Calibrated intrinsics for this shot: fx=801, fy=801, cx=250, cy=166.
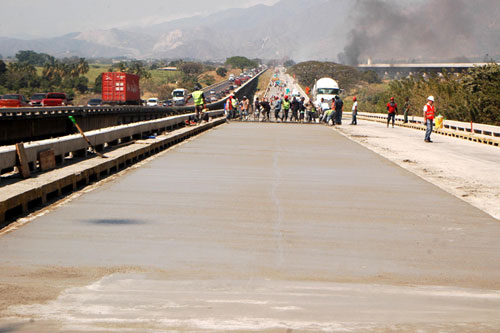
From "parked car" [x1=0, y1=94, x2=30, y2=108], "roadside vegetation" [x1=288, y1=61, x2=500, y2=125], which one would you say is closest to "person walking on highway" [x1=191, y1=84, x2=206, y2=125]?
"parked car" [x1=0, y1=94, x2=30, y2=108]

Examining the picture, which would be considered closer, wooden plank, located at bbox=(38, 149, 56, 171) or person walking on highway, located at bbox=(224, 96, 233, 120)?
wooden plank, located at bbox=(38, 149, 56, 171)

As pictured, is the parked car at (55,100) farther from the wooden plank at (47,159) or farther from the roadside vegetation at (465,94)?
the wooden plank at (47,159)

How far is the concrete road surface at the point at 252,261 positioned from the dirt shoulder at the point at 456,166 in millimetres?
808

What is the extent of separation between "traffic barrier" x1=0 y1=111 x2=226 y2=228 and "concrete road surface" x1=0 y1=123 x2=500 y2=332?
495 millimetres

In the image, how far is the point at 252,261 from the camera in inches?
369

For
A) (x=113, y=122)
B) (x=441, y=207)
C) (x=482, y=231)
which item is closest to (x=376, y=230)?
(x=482, y=231)

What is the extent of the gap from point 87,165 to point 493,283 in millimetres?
11188

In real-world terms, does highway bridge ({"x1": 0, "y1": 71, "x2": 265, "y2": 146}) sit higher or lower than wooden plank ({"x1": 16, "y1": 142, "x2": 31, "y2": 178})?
lower

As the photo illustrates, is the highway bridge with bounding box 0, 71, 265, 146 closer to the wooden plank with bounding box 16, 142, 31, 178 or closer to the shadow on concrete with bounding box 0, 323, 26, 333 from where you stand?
the wooden plank with bounding box 16, 142, 31, 178

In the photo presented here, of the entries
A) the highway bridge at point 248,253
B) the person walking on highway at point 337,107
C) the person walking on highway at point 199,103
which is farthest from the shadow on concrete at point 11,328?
the person walking on highway at point 337,107

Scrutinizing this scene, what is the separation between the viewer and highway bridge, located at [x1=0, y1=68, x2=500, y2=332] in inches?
276

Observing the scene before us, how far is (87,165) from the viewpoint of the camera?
58.4 feet

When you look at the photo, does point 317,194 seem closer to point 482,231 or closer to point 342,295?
point 482,231

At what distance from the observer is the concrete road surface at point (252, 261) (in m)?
6.95
